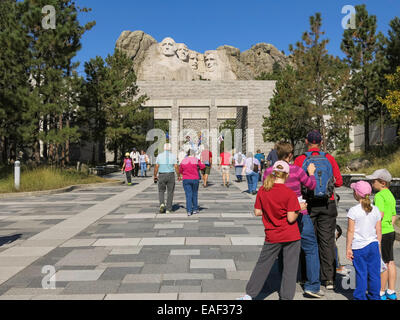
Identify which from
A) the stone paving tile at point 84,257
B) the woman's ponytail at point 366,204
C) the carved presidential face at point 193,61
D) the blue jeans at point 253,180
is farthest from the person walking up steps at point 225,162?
the carved presidential face at point 193,61

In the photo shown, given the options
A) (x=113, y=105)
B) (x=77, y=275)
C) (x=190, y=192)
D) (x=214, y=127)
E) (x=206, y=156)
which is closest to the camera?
(x=77, y=275)

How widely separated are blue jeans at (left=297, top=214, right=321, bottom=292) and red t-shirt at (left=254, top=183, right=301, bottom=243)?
46 cm

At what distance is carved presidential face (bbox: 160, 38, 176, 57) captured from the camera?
140875 millimetres

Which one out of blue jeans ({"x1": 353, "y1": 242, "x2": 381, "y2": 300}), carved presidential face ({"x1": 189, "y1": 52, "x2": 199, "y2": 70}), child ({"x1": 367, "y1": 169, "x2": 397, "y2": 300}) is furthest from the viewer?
carved presidential face ({"x1": 189, "y1": 52, "x2": 199, "y2": 70})

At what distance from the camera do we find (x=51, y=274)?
518 centimetres

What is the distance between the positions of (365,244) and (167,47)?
14300 centimetres

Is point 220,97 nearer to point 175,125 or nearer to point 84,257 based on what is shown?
point 175,125

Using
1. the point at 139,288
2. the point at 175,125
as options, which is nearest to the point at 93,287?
the point at 139,288

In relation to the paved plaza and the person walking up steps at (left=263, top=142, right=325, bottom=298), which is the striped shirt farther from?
the paved plaza

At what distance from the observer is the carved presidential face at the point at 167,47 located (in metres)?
141

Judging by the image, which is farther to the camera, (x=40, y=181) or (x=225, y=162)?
(x=225, y=162)

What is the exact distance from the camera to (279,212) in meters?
4.01

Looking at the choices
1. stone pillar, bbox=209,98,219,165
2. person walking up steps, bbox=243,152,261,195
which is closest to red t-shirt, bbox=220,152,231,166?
person walking up steps, bbox=243,152,261,195
